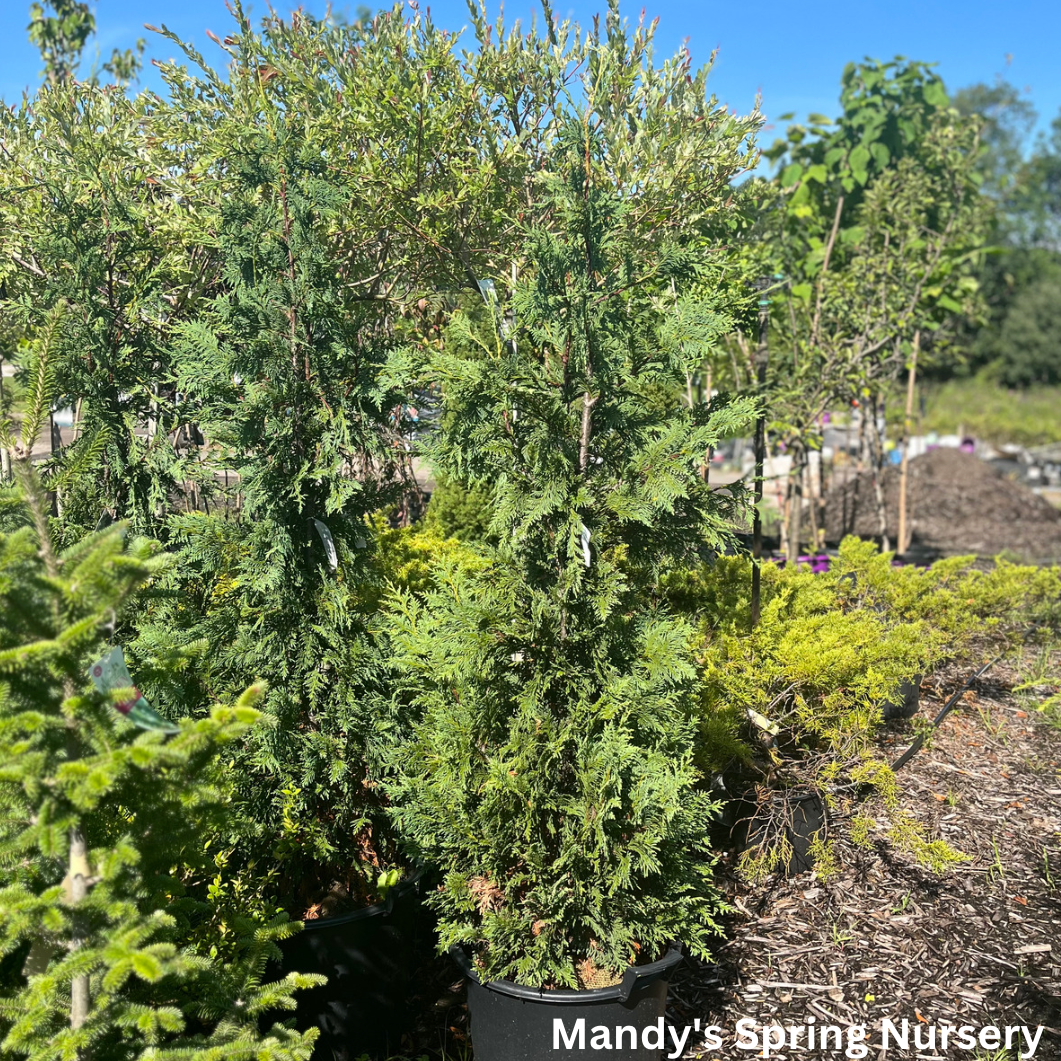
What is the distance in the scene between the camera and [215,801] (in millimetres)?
1847

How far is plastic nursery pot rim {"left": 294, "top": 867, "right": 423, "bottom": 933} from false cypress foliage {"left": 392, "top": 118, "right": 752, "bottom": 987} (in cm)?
25

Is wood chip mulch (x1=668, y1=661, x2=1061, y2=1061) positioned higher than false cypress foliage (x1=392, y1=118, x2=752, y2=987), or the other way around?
false cypress foliage (x1=392, y1=118, x2=752, y2=987)

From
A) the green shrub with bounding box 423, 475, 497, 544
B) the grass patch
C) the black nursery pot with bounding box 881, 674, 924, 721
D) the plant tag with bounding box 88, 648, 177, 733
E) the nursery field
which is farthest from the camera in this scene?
the grass patch

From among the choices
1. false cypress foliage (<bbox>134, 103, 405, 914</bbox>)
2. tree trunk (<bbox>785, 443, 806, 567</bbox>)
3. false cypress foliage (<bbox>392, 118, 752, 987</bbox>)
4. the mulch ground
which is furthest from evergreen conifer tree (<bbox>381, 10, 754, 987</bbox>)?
tree trunk (<bbox>785, 443, 806, 567</bbox>)

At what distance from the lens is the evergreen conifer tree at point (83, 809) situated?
1.62 meters

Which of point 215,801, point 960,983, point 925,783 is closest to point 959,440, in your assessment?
point 925,783

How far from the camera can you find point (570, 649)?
2754 mm

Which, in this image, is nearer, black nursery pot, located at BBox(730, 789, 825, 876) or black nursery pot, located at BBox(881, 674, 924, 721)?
black nursery pot, located at BBox(730, 789, 825, 876)

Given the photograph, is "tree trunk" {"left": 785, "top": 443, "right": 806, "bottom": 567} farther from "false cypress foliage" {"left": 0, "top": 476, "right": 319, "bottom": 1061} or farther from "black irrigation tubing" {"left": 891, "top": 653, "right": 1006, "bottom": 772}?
"false cypress foliage" {"left": 0, "top": 476, "right": 319, "bottom": 1061}

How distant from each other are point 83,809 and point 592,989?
5.10 ft

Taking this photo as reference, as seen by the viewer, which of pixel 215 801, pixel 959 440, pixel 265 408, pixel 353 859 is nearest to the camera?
pixel 215 801

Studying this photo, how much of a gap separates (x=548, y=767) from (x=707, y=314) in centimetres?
144

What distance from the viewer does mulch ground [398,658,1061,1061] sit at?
118 inches

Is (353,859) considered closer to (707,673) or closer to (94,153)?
(707,673)
